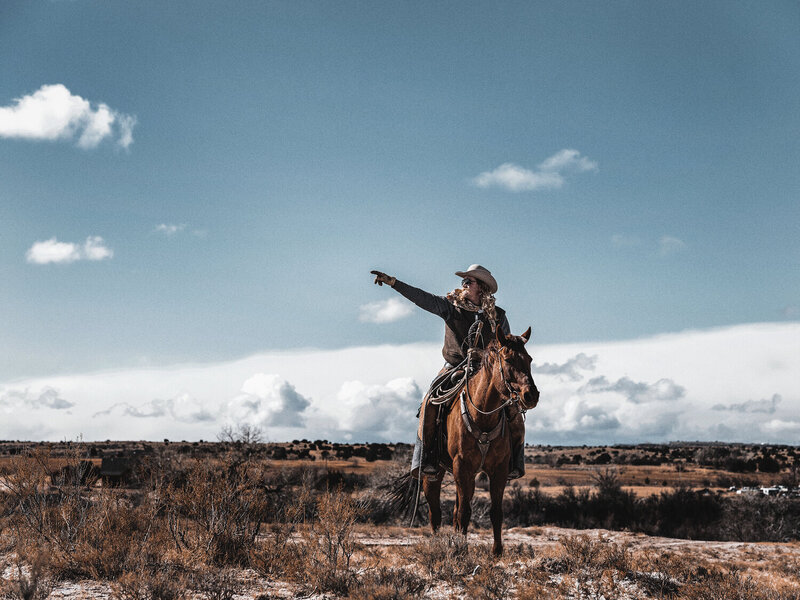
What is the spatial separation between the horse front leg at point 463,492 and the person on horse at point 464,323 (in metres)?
0.91

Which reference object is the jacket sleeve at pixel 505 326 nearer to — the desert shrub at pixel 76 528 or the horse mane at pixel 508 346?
the horse mane at pixel 508 346

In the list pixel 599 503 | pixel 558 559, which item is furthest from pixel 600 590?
pixel 599 503

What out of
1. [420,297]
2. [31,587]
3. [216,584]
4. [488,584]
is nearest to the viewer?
[31,587]

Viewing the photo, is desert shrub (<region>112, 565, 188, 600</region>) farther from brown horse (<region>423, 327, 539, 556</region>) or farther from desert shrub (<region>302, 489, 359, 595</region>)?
brown horse (<region>423, 327, 539, 556</region>)

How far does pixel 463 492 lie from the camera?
320 inches

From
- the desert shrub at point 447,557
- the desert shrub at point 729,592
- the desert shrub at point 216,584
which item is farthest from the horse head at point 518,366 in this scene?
the desert shrub at point 216,584

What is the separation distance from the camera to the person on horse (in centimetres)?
887


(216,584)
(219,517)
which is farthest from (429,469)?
(216,584)

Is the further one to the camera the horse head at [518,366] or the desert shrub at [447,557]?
the desert shrub at [447,557]

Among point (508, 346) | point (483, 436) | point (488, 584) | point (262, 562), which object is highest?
point (508, 346)

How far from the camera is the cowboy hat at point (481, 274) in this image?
916 cm

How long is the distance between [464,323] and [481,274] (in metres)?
0.72

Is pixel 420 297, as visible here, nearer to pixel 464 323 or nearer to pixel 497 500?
pixel 464 323

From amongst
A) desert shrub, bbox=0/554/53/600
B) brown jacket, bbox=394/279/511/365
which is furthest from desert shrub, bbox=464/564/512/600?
desert shrub, bbox=0/554/53/600
